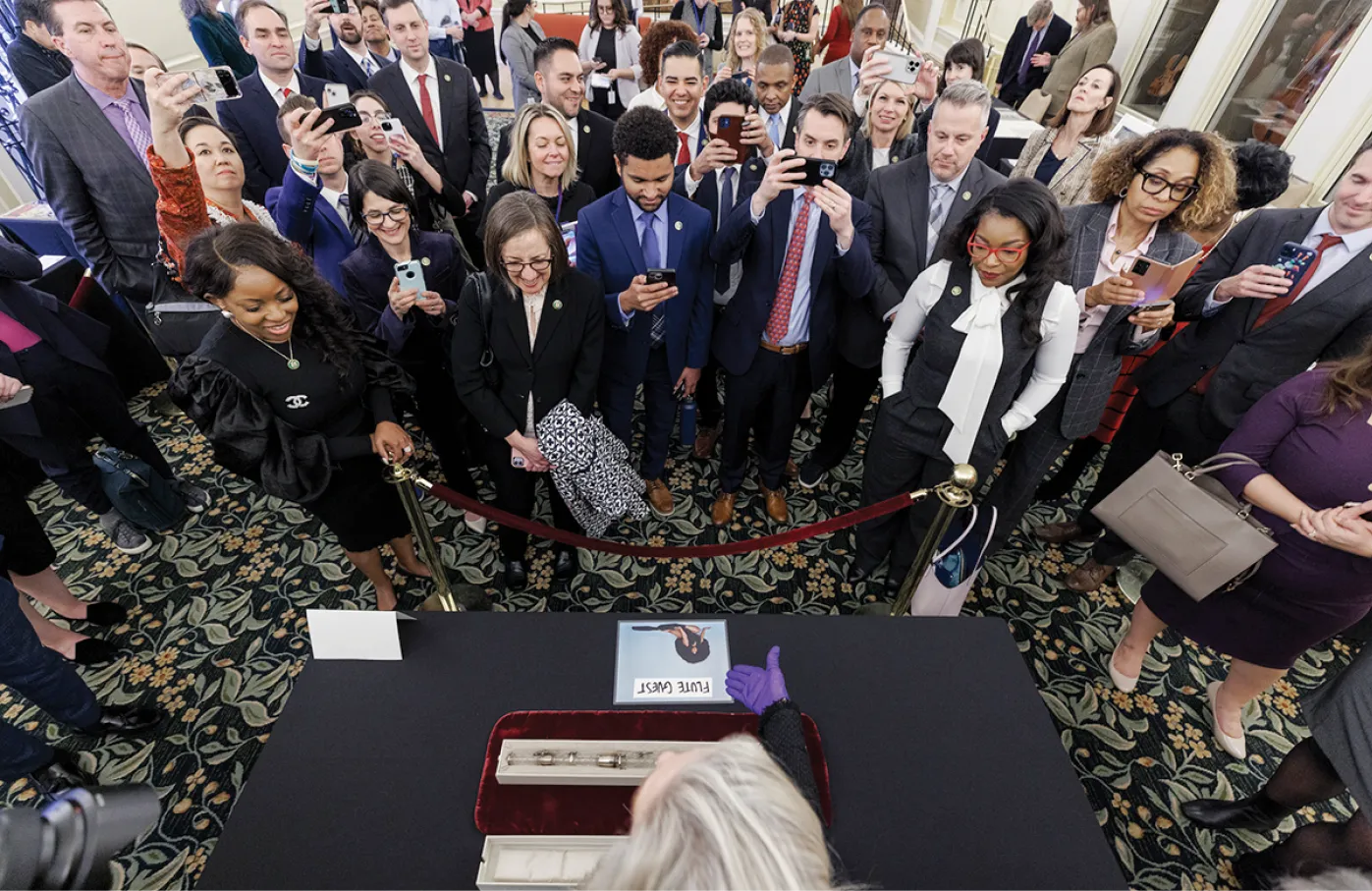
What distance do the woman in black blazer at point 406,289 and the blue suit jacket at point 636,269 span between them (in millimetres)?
603

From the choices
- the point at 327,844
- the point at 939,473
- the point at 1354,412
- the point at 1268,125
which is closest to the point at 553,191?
the point at 939,473

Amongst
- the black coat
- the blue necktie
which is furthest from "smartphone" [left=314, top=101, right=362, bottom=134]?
the blue necktie

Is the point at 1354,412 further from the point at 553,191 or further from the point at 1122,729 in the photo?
the point at 553,191

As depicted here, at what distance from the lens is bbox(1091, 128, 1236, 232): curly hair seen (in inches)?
83.9

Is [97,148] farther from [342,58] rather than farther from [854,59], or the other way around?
[854,59]

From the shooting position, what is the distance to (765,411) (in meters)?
3.09

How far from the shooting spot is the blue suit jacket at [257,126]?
11.1 feet

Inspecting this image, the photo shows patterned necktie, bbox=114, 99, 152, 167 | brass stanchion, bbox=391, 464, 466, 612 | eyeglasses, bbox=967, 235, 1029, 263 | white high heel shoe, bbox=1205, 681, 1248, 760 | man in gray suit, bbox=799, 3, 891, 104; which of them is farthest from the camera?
man in gray suit, bbox=799, 3, 891, 104

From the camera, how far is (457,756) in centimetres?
147

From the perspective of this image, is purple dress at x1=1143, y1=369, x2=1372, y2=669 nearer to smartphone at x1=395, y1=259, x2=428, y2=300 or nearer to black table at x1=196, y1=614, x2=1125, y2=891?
black table at x1=196, y1=614, x2=1125, y2=891

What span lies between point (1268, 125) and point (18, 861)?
787 cm

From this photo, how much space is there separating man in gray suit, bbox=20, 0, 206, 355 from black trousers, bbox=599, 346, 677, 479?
5.77ft

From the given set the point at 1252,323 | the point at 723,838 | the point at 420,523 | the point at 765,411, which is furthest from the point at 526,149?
the point at 1252,323

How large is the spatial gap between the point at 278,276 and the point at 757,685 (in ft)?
5.96
